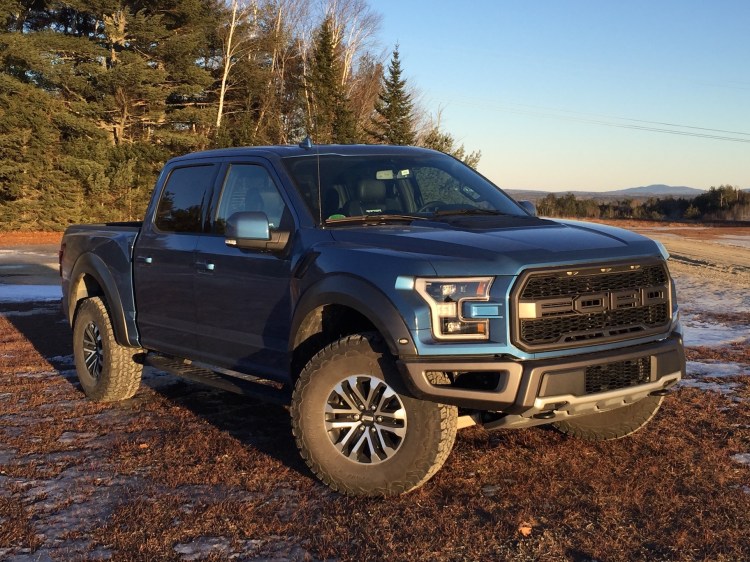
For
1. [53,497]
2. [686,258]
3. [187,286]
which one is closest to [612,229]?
[187,286]

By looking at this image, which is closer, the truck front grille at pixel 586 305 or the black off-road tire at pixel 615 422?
the truck front grille at pixel 586 305

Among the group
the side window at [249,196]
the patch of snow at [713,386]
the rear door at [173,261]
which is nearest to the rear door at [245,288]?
the side window at [249,196]

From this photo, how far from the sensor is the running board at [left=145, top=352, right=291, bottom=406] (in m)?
5.02

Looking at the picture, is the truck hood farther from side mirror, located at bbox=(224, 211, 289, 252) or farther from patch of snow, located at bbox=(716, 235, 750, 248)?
patch of snow, located at bbox=(716, 235, 750, 248)

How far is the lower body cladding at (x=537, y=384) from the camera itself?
3879 mm

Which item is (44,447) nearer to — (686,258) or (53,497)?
(53,497)

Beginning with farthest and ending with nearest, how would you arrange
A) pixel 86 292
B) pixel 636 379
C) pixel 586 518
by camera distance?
pixel 86 292 → pixel 636 379 → pixel 586 518

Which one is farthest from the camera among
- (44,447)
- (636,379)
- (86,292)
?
(86,292)

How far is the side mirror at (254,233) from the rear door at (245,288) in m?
0.08

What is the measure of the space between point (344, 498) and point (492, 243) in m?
1.61

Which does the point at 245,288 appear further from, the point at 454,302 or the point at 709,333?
the point at 709,333

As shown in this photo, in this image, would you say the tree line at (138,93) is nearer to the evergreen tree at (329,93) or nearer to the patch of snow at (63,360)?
the evergreen tree at (329,93)

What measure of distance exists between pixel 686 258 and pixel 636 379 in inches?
825

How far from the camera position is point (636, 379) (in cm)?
427
